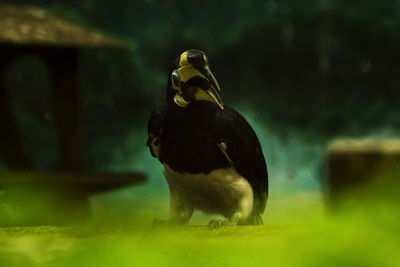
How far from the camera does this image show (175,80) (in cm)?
197

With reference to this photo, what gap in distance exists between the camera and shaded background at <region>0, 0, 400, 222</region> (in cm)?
1177

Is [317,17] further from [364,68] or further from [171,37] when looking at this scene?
[171,37]

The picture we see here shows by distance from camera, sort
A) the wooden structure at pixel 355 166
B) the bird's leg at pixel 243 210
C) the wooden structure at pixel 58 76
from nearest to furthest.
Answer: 1. the wooden structure at pixel 355 166
2. the bird's leg at pixel 243 210
3. the wooden structure at pixel 58 76

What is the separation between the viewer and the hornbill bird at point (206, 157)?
2.24 metres

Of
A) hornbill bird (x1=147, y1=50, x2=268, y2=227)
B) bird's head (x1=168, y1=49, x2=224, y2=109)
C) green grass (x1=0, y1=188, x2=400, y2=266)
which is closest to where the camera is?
green grass (x1=0, y1=188, x2=400, y2=266)

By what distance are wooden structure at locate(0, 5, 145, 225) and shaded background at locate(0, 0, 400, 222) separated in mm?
3594

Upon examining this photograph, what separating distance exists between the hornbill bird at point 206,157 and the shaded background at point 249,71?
890 centimetres

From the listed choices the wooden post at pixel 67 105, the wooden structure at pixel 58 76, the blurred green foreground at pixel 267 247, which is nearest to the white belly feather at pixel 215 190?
the blurred green foreground at pixel 267 247

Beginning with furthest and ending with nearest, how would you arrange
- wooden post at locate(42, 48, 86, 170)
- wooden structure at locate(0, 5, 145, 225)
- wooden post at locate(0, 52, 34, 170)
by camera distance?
wooden post at locate(0, 52, 34, 170)
wooden post at locate(42, 48, 86, 170)
wooden structure at locate(0, 5, 145, 225)

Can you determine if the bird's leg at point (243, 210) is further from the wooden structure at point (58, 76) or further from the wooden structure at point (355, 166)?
Result: the wooden structure at point (58, 76)

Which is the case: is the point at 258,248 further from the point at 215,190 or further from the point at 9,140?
the point at 9,140

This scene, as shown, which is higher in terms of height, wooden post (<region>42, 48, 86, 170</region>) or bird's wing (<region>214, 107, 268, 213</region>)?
wooden post (<region>42, 48, 86, 170</region>)

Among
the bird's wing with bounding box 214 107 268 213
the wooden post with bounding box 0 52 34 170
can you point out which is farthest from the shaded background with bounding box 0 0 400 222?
the bird's wing with bounding box 214 107 268 213

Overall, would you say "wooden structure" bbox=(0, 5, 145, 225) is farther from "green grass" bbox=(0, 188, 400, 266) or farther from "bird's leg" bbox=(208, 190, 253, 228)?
"green grass" bbox=(0, 188, 400, 266)
